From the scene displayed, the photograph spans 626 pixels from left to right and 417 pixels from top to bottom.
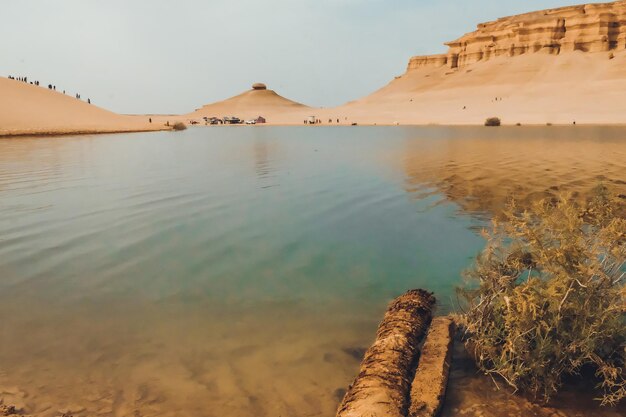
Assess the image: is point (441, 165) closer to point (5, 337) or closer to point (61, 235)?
point (61, 235)

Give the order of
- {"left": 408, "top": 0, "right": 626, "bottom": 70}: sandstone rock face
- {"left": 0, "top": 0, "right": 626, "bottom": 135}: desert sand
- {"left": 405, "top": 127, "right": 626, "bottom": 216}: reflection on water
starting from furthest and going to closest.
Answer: {"left": 408, "top": 0, "right": 626, "bottom": 70}: sandstone rock face < {"left": 0, "top": 0, "right": 626, "bottom": 135}: desert sand < {"left": 405, "top": 127, "right": 626, "bottom": 216}: reflection on water

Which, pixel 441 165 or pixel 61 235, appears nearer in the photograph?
pixel 61 235

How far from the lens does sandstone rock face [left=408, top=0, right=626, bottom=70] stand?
351 ft

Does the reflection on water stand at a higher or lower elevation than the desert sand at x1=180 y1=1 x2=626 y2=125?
lower

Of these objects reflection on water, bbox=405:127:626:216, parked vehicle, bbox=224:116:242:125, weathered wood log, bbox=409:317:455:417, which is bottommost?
weathered wood log, bbox=409:317:455:417

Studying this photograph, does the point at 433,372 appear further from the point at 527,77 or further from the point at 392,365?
the point at 527,77

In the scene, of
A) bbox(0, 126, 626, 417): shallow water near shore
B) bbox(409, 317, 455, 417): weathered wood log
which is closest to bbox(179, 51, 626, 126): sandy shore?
bbox(0, 126, 626, 417): shallow water near shore

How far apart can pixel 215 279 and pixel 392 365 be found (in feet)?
12.3

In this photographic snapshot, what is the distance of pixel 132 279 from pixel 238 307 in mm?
2092

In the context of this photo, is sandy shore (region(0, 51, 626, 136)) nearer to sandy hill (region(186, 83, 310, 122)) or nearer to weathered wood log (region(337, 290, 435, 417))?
sandy hill (region(186, 83, 310, 122))

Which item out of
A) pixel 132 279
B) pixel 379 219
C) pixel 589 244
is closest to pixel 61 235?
pixel 132 279

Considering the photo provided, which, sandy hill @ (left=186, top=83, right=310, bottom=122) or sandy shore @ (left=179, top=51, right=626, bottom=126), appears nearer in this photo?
sandy shore @ (left=179, top=51, right=626, bottom=126)

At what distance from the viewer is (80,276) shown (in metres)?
7.19

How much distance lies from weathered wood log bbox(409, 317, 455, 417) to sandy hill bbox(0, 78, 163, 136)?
48.0 m
